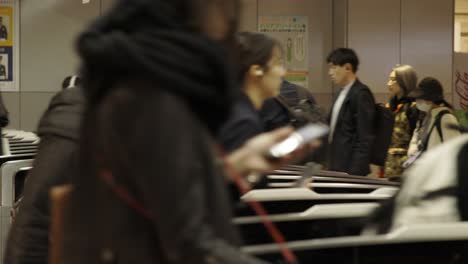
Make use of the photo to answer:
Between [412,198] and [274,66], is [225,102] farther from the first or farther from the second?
[274,66]

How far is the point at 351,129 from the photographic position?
663cm

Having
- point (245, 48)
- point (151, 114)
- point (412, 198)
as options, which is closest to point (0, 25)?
point (245, 48)

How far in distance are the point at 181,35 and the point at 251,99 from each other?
1655 mm

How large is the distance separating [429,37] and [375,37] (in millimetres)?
824

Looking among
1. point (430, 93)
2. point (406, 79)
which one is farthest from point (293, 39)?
point (430, 93)

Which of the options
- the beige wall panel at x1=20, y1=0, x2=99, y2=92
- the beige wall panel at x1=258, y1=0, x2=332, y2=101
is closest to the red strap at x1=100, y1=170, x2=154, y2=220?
the beige wall panel at x1=20, y1=0, x2=99, y2=92

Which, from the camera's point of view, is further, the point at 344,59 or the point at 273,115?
the point at 344,59

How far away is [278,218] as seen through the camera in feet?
10.6

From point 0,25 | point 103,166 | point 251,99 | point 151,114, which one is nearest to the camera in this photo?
point 151,114

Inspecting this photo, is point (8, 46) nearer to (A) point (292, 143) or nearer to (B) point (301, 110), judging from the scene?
(B) point (301, 110)

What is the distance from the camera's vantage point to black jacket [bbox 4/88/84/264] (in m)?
2.96

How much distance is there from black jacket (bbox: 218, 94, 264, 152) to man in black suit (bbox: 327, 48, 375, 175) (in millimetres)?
3280

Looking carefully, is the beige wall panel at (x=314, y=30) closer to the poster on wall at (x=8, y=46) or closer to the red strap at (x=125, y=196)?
the poster on wall at (x=8, y=46)

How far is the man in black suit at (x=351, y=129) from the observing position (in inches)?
255
